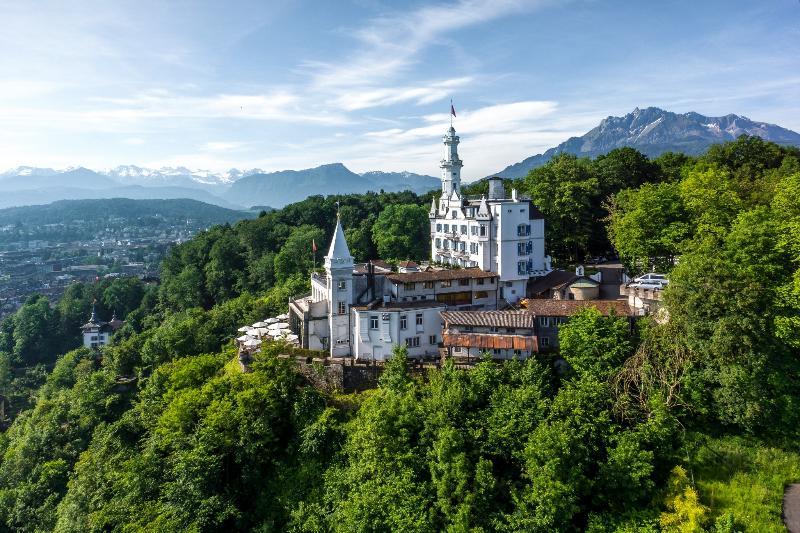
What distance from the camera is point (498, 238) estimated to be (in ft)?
141

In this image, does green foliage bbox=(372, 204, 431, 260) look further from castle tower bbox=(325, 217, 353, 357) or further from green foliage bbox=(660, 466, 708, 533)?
green foliage bbox=(660, 466, 708, 533)

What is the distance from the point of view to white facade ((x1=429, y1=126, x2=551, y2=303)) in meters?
42.6

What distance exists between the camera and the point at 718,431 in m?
27.7

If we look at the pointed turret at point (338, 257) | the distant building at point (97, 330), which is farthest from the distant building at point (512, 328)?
the distant building at point (97, 330)

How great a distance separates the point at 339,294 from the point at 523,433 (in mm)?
17077

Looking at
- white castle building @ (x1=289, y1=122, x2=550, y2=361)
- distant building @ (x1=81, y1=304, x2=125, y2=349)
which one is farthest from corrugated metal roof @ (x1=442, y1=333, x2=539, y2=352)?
distant building @ (x1=81, y1=304, x2=125, y2=349)

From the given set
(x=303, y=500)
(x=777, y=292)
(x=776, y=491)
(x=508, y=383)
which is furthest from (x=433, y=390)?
(x=777, y=292)

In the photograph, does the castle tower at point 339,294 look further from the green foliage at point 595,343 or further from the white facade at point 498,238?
the green foliage at point 595,343

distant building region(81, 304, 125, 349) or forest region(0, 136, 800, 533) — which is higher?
forest region(0, 136, 800, 533)

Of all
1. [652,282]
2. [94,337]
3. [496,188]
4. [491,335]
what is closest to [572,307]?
[491,335]

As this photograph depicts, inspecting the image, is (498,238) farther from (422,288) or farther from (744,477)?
(744,477)

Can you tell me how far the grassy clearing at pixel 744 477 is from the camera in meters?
23.7

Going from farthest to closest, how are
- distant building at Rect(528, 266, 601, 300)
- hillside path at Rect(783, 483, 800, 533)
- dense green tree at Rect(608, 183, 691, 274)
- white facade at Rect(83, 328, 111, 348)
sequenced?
white facade at Rect(83, 328, 111, 348)
distant building at Rect(528, 266, 601, 300)
dense green tree at Rect(608, 183, 691, 274)
hillside path at Rect(783, 483, 800, 533)

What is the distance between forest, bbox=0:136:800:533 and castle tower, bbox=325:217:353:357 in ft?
13.8
